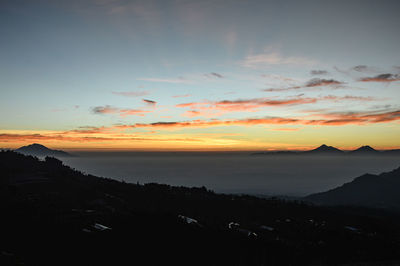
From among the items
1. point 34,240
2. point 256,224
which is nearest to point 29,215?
point 34,240

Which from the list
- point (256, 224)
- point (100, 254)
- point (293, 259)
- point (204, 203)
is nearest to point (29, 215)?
point (100, 254)

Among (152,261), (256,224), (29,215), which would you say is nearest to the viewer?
(152,261)

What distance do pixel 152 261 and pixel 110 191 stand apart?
7267 centimetres

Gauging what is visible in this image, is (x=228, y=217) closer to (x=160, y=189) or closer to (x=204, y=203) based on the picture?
(x=204, y=203)

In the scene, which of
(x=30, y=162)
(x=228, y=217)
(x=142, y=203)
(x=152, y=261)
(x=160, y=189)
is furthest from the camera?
(x=30, y=162)

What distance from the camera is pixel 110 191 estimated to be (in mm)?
102188

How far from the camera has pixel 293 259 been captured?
1506 inches

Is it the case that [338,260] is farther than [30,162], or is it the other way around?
[30,162]

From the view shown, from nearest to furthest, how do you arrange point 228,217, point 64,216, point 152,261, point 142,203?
point 152,261 < point 64,216 < point 228,217 < point 142,203

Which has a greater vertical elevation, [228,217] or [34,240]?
[34,240]

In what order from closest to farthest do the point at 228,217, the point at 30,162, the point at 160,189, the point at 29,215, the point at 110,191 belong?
the point at 29,215, the point at 228,217, the point at 110,191, the point at 160,189, the point at 30,162

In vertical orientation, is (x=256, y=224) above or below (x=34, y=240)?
below

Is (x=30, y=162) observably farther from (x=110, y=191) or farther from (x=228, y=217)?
(x=228, y=217)

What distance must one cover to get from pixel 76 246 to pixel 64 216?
67.5ft
